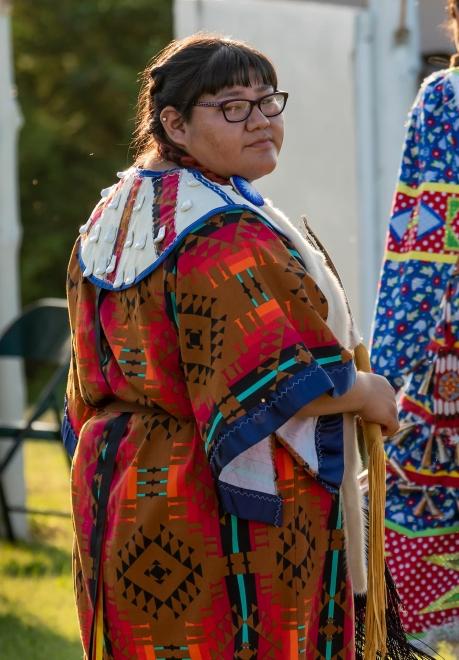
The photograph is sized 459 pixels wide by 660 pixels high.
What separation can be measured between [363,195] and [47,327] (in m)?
1.73

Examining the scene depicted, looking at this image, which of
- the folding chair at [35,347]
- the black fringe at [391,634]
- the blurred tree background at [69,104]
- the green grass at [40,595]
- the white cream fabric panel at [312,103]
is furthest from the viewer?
the blurred tree background at [69,104]

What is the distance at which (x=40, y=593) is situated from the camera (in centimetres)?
507

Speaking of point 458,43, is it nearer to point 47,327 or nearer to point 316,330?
point 316,330

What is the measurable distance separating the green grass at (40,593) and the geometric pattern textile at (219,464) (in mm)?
1812

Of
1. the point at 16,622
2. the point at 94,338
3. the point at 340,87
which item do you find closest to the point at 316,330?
the point at 94,338

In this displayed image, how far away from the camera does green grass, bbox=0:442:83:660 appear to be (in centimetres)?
435

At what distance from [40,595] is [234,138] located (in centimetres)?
303

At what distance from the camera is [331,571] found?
2.48 metres

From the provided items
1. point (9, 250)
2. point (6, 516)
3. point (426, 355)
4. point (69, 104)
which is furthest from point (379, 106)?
point (69, 104)

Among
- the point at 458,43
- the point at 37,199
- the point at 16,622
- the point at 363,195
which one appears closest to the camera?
the point at 458,43

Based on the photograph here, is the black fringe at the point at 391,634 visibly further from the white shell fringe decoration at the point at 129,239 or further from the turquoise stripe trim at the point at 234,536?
the white shell fringe decoration at the point at 129,239

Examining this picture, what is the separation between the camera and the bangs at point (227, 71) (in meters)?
2.41

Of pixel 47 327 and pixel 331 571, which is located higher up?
pixel 331 571

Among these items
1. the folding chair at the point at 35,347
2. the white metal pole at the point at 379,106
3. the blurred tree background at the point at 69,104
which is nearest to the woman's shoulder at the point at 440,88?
the white metal pole at the point at 379,106
